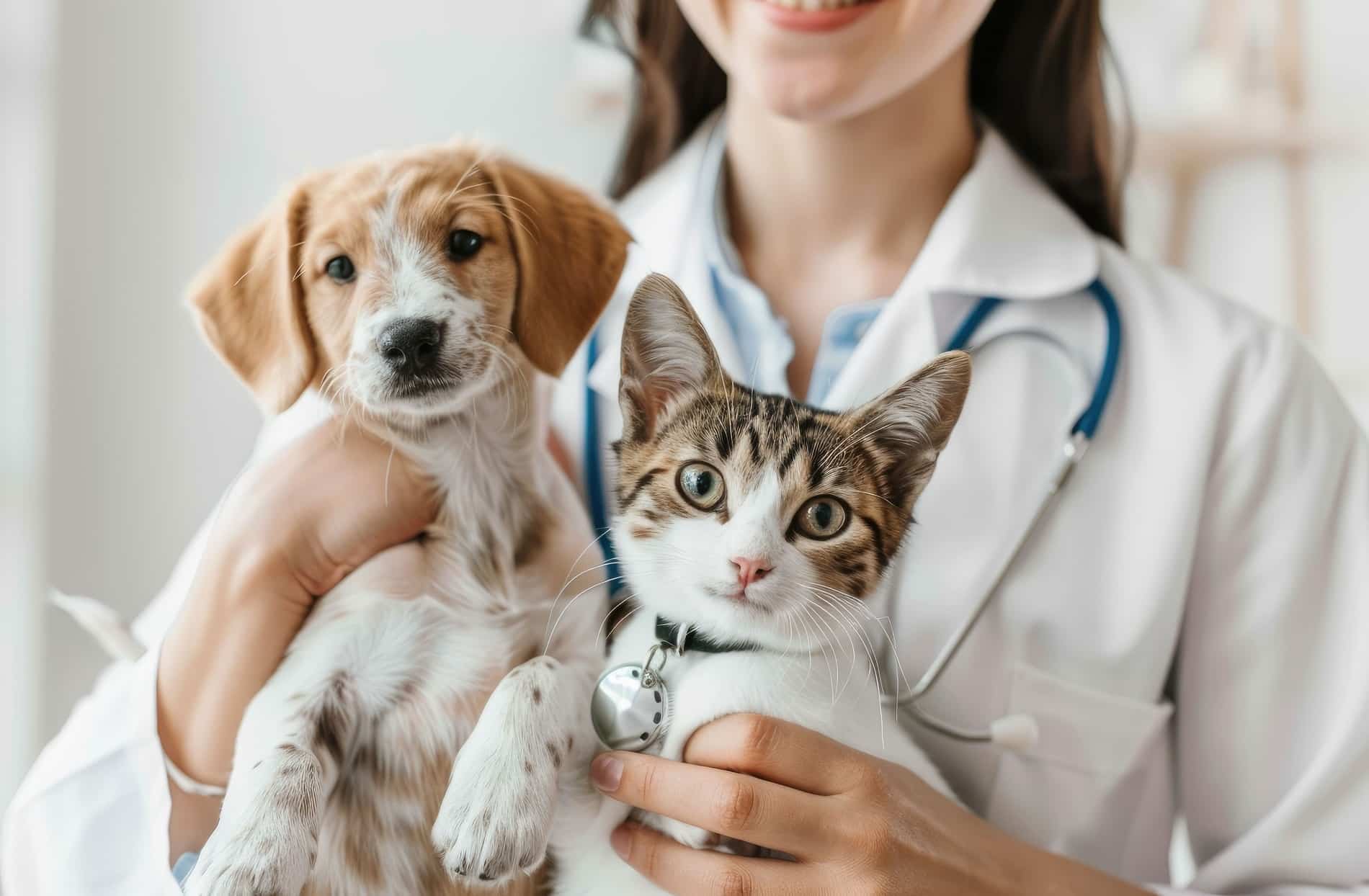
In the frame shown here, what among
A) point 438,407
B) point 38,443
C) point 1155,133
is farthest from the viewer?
point 1155,133

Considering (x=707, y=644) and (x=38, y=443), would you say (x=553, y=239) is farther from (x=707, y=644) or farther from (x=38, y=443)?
(x=38, y=443)

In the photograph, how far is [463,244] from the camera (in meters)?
0.82

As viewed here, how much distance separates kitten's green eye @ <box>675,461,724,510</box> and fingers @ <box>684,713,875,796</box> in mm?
194

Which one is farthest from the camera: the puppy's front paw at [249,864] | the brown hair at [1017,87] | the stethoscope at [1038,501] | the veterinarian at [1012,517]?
the brown hair at [1017,87]

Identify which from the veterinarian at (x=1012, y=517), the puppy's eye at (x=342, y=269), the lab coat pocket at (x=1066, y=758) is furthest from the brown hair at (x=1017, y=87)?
the puppy's eye at (x=342, y=269)

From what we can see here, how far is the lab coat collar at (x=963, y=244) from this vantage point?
4.17 ft

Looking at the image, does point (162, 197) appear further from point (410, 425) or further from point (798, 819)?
point (798, 819)

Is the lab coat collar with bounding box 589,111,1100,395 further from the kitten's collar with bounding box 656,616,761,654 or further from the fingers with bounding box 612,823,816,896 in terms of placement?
the fingers with bounding box 612,823,816,896

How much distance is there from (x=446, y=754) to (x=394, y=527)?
0.20m

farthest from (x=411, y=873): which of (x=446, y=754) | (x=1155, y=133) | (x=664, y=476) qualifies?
(x=1155, y=133)

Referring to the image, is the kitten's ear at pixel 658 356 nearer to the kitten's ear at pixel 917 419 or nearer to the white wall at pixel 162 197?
the kitten's ear at pixel 917 419

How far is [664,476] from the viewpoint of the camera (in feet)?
2.78

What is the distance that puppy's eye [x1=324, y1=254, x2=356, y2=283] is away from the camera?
810 millimetres

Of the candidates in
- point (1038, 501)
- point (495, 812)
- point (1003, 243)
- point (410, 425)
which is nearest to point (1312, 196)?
point (1003, 243)
